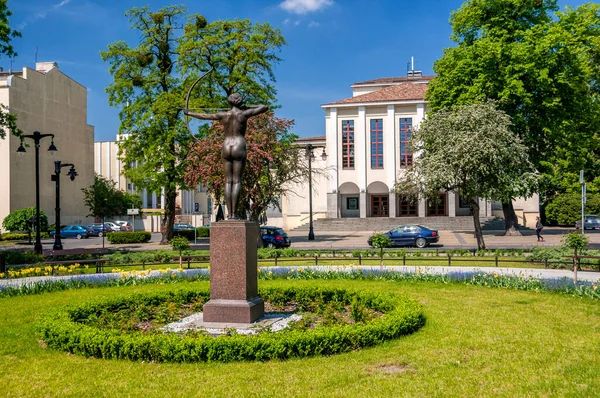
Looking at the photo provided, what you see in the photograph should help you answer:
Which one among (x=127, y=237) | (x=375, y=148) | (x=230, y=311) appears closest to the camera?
(x=230, y=311)

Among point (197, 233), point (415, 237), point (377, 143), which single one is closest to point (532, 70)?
point (415, 237)

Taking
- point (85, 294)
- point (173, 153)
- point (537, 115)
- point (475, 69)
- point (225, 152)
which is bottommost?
point (85, 294)

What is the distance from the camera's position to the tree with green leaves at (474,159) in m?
22.7

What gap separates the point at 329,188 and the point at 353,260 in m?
34.1

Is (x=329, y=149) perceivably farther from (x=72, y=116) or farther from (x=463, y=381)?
(x=463, y=381)

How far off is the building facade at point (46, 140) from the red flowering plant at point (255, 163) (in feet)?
85.8

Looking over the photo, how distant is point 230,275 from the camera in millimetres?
9047

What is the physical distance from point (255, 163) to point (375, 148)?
28908 mm

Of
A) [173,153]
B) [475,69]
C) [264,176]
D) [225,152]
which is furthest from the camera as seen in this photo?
[475,69]

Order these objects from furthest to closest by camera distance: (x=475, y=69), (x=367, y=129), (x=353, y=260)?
(x=367, y=129), (x=475, y=69), (x=353, y=260)

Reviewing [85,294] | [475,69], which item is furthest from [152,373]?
[475,69]

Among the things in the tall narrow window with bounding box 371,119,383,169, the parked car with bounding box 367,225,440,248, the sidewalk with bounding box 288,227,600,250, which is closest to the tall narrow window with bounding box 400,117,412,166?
the tall narrow window with bounding box 371,119,383,169

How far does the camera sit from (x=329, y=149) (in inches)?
2152

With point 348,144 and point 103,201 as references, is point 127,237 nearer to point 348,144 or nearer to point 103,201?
point 103,201
